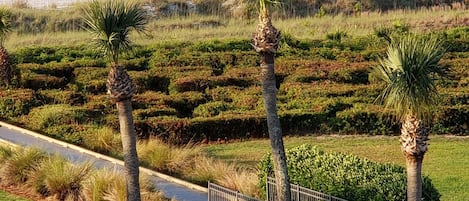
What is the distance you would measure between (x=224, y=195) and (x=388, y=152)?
23.5 feet

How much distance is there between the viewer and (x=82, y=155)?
63.4ft

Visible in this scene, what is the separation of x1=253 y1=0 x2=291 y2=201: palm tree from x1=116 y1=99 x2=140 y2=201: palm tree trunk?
7.30ft

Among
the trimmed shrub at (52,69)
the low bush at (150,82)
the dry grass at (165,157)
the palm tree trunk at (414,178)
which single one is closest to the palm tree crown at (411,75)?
the palm tree trunk at (414,178)

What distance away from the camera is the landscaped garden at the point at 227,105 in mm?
18734

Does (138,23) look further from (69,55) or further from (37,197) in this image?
(69,55)

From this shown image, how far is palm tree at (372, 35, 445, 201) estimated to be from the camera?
9.55 metres

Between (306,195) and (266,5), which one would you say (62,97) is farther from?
(266,5)

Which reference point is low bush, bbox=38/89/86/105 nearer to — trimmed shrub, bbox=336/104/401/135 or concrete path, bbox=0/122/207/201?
concrete path, bbox=0/122/207/201

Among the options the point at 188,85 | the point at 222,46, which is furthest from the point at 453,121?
the point at 222,46

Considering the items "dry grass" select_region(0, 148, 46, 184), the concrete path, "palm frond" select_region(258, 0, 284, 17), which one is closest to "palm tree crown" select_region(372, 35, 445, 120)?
"palm frond" select_region(258, 0, 284, 17)

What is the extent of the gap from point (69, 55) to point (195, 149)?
1746 centimetres

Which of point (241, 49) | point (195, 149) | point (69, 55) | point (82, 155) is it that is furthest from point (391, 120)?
point (69, 55)

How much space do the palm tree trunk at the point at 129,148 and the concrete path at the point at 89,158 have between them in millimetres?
2872

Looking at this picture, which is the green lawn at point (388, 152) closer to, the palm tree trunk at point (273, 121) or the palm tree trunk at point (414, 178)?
the palm tree trunk at point (273, 121)
